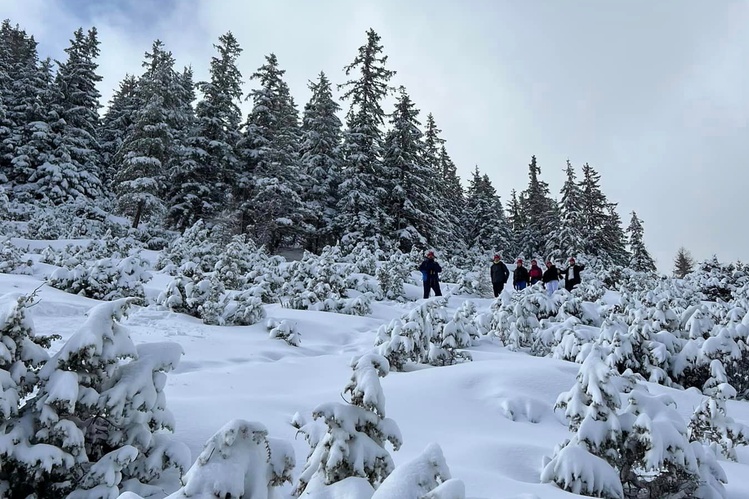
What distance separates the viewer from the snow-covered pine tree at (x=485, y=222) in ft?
132

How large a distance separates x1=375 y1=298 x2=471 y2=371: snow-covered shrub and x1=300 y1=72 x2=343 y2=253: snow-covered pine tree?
2184 cm

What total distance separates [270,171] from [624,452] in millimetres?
26437

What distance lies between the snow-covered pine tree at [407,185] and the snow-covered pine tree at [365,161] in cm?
63

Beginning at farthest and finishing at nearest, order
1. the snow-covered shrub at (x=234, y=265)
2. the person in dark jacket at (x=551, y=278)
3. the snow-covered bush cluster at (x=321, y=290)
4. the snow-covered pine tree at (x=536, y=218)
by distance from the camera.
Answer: the snow-covered pine tree at (x=536, y=218) < the person in dark jacket at (x=551, y=278) < the snow-covered shrub at (x=234, y=265) < the snow-covered bush cluster at (x=321, y=290)

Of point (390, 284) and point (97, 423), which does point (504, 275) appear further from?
point (97, 423)

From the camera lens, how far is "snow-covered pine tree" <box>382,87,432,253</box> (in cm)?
2848

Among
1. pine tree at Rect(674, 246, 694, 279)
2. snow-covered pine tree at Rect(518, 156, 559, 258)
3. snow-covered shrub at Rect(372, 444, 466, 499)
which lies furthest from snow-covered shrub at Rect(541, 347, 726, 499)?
pine tree at Rect(674, 246, 694, 279)

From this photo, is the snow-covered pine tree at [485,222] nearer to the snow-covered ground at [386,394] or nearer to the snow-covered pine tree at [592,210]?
the snow-covered pine tree at [592,210]

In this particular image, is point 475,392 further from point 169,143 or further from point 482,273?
point 169,143

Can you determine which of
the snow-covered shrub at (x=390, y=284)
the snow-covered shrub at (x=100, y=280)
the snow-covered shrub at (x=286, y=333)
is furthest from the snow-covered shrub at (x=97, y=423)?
the snow-covered shrub at (x=390, y=284)

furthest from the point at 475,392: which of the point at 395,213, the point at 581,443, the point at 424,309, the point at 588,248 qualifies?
the point at 588,248

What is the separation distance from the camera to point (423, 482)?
1.92 meters

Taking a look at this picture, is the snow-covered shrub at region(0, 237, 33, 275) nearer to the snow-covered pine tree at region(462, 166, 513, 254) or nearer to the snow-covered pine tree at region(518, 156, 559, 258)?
the snow-covered pine tree at region(462, 166, 513, 254)

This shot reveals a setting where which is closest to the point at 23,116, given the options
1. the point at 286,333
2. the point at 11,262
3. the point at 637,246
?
the point at 11,262
